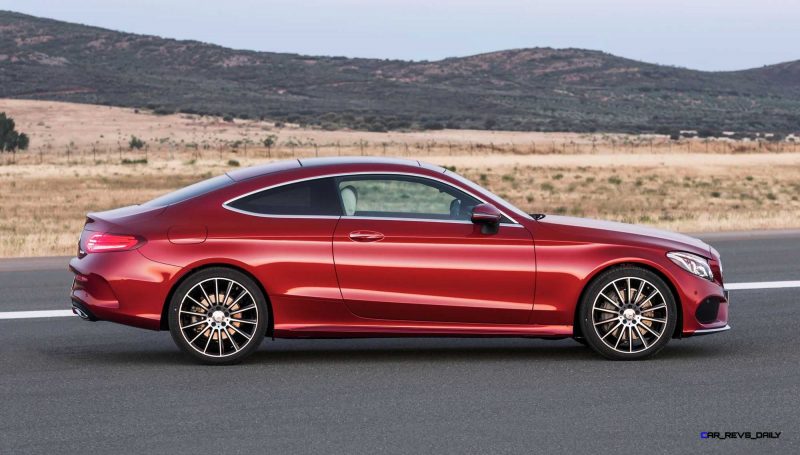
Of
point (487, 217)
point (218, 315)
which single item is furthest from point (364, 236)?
point (218, 315)

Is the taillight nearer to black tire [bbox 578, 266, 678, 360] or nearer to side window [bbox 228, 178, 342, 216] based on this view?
side window [bbox 228, 178, 342, 216]

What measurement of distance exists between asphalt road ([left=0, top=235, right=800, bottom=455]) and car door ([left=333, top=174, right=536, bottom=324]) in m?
0.42

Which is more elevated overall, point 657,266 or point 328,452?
point 657,266

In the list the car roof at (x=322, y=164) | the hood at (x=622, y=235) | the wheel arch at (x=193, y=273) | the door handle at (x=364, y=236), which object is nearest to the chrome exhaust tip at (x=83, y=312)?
the wheel arch at (x=193, y=273)

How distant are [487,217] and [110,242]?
106 inches

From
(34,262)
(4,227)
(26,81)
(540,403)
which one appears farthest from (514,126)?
(540,403)

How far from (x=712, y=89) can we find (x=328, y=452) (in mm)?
187209

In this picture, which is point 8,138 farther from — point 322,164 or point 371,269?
point 371,269

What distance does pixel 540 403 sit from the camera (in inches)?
324

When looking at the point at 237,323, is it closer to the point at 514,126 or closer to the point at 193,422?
the point at 193,422

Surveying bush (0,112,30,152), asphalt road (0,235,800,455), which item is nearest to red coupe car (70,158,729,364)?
asphalt road (0,235,800,455)

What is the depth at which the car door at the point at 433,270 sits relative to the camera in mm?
9398

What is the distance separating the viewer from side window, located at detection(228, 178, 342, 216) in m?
9.56

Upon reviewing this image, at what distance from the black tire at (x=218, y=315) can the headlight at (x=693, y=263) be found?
9.76 feet
